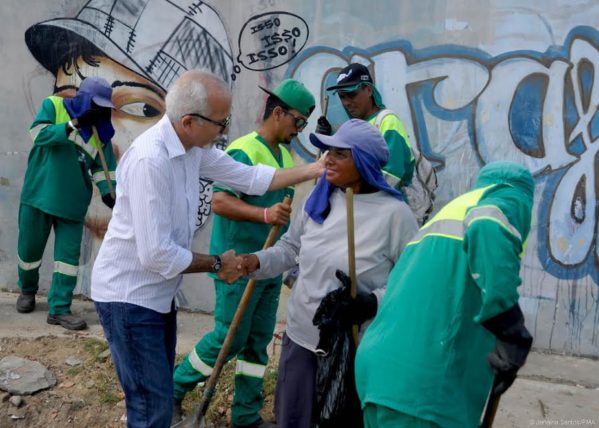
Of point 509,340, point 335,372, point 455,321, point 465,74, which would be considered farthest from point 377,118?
point 509,340

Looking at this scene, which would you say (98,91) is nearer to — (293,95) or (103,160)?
(103,160)

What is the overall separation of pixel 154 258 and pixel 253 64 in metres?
3.20

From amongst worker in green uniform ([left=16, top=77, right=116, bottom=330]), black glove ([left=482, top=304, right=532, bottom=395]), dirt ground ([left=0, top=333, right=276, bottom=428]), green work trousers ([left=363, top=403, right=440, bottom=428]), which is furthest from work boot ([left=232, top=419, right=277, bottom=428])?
black glove ([left=482, top=304, right=532, bottom=395])

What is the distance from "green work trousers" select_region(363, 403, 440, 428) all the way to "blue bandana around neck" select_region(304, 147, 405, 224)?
0.95 meters

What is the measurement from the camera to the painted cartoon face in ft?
20.5

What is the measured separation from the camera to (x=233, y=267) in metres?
3.44

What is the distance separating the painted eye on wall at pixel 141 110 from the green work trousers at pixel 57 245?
3.59 feet

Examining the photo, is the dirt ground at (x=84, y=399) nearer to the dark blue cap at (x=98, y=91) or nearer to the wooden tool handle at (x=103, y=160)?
the wooden tool handle at (x=103, y=160)

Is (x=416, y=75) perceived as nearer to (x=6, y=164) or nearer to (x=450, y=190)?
(x=450, y=190)

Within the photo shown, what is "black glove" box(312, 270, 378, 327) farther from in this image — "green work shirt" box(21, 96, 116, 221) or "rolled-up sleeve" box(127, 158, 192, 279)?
"green work shirt" box(21, 96, 116, 221)

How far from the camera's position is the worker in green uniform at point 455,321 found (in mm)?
2295

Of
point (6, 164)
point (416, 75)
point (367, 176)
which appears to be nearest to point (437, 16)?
point (416, 75)

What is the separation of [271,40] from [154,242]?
323 centimetres

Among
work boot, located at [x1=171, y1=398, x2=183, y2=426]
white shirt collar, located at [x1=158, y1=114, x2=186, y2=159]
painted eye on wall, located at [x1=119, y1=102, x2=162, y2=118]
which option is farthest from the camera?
painted eye on wall, located at [x1=119, y1=102, x2=162, y2=118]
